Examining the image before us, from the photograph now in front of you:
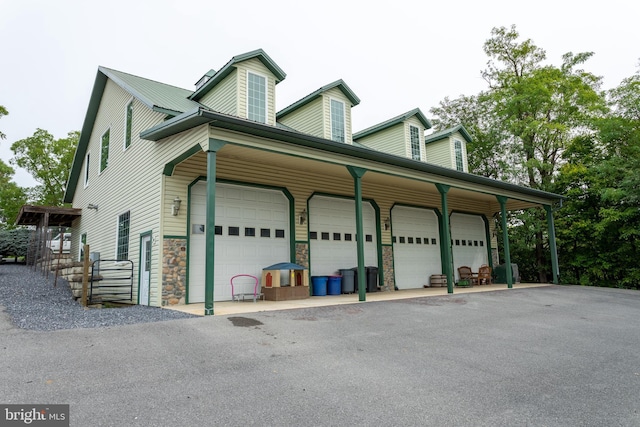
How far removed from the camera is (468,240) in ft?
55.0

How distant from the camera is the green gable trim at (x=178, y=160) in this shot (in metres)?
8.10

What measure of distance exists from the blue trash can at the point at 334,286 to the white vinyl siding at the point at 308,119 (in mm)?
4387

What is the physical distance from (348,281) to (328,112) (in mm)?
5362

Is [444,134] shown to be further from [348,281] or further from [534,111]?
[348,281]

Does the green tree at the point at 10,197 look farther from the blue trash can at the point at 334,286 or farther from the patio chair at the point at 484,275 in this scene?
the patio chair at the point at 484,275

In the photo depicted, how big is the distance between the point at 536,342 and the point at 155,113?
960cm

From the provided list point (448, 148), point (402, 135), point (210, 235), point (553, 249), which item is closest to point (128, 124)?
point (210, 235)

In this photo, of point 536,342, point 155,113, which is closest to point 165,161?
point 155,113

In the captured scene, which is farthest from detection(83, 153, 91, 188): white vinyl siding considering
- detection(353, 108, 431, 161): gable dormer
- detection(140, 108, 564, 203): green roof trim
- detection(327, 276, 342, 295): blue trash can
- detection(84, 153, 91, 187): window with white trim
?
detection(353, 108, 431, 161): gable dormer

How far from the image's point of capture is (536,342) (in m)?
5.75

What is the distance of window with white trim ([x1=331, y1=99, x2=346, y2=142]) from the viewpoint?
1226 centimetres

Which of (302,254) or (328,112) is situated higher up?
(328,112)

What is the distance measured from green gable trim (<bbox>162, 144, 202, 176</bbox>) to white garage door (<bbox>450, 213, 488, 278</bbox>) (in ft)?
37.7

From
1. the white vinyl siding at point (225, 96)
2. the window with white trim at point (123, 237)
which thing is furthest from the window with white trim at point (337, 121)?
the window with white trim at point (123, 237)
